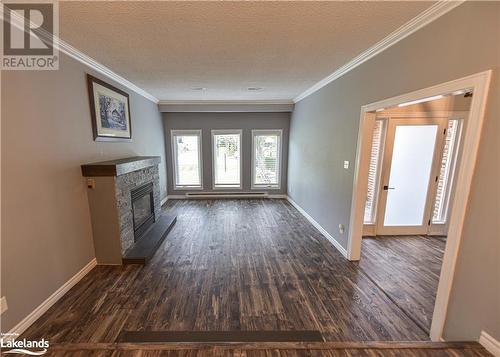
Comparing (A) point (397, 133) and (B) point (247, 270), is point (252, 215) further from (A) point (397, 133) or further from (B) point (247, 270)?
(A) point (397, 133)

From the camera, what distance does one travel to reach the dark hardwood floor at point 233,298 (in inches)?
74.2

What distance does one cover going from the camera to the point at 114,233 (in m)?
2.78

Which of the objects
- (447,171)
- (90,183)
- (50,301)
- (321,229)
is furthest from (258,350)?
(447,171)

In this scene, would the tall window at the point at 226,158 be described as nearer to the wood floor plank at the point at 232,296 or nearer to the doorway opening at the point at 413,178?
the wood floor plank at the point at 232,296

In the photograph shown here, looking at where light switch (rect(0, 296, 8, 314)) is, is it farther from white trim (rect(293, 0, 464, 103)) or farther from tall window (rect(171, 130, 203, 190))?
tall window (rect(171, 130, 203, 190))

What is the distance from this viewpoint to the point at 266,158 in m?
6.30

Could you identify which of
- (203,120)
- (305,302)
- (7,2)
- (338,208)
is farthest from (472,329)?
(203,120)

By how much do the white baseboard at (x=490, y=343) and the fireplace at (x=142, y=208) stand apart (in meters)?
3.81

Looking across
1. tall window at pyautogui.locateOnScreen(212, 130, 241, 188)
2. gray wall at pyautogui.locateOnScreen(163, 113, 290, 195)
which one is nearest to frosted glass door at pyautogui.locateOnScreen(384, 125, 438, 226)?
gray wall at pyautogui.locateOnScreen(163, 113, 290, 195)

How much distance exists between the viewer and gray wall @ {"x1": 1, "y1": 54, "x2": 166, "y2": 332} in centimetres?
171

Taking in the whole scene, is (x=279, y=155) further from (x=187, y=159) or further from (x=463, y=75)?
(x=463, y=75)

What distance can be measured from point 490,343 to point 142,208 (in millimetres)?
4203

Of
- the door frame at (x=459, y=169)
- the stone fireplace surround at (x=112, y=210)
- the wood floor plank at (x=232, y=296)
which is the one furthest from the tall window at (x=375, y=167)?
the stone fireplace surround at (x=112, y=210)

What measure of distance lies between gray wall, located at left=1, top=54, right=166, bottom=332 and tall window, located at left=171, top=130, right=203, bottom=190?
10.9ft
